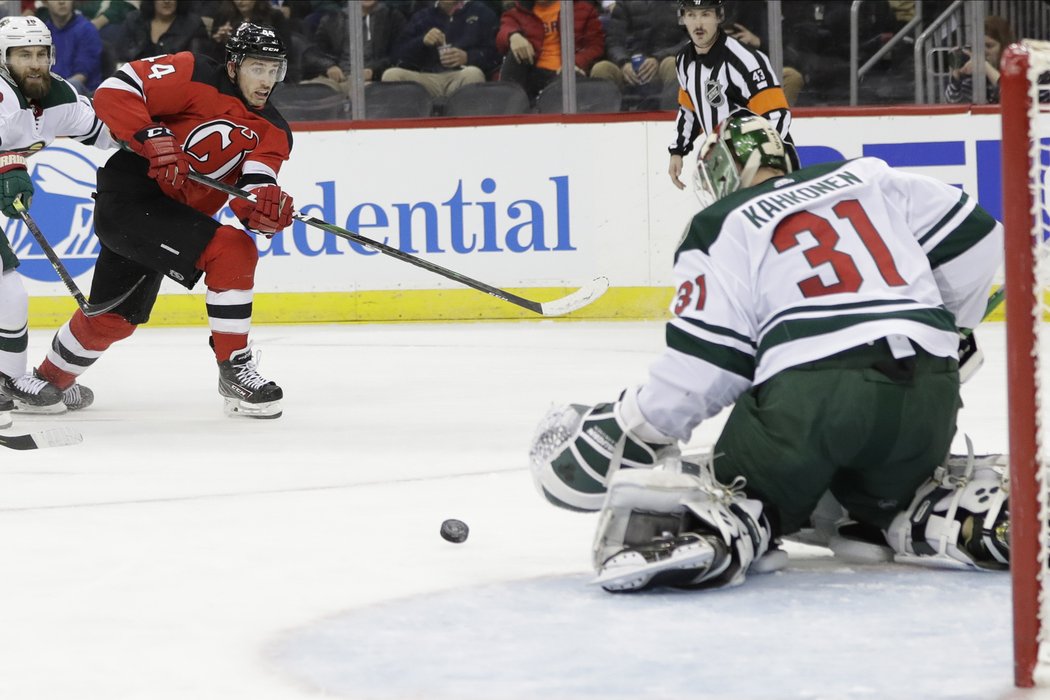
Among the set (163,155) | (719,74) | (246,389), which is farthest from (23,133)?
(719,74)

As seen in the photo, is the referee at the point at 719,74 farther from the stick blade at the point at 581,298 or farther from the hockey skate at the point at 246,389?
the hockey skate at the point at 246,389

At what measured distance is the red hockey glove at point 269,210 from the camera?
14.1 ft

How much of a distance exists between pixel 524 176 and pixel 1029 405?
197 inches

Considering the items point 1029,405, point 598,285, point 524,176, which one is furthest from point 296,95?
point 1029,405

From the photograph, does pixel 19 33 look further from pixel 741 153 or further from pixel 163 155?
pixel 741 153

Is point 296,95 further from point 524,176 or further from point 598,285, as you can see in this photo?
point 598,285

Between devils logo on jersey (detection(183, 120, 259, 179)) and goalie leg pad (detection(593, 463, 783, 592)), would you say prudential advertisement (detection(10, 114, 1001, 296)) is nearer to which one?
devils logo on jersey (detection(183, 120, 259, 179))

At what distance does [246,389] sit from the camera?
431 centimetres

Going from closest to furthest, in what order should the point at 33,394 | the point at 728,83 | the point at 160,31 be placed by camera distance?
1. the point at 33,394
2. the point at 728,83
3. the point at 160,31

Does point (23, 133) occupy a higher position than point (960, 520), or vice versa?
point (23, 133)

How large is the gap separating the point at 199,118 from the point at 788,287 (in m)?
2.51

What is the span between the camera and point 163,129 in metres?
4.17

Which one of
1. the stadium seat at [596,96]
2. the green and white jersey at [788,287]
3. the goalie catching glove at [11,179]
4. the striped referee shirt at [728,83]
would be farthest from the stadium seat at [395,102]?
the green and white jersey at [788,287]

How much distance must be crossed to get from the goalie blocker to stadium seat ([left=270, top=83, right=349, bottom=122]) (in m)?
4.60
